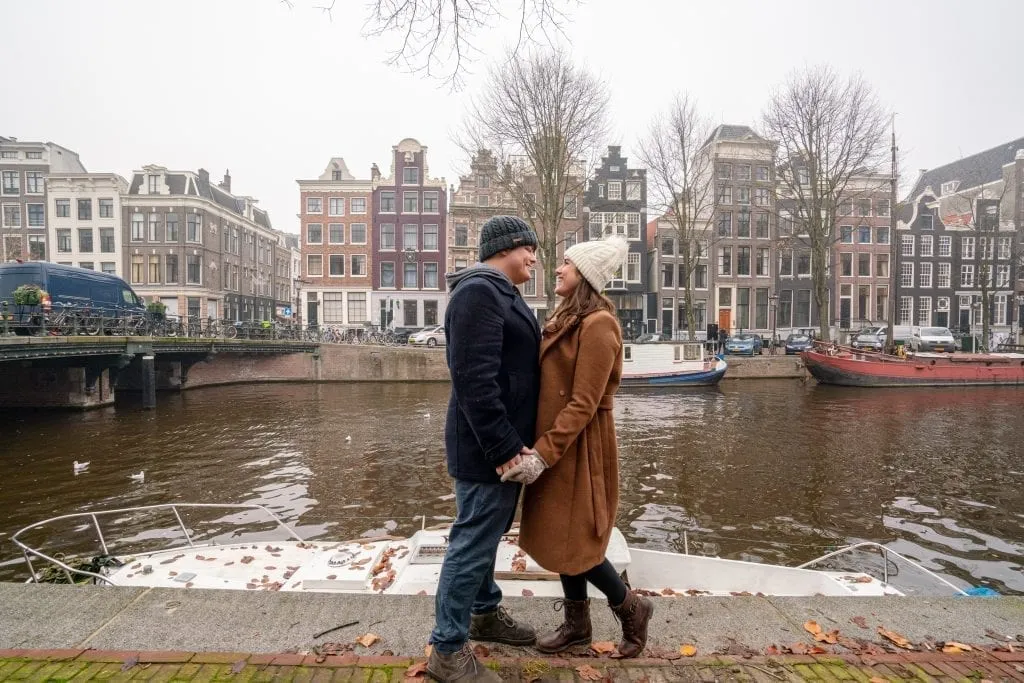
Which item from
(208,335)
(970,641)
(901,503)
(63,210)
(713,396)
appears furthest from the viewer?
(63,210)

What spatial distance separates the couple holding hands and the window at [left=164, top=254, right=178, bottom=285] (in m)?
45.0

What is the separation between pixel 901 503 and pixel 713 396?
13.5 metres

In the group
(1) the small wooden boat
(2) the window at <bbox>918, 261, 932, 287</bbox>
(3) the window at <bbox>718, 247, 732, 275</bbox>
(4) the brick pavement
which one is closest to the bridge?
(4) the brick pavement

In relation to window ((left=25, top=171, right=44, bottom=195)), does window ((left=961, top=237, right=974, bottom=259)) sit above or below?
below

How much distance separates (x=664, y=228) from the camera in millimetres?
37625

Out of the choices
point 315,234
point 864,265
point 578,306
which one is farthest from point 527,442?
point 864,265

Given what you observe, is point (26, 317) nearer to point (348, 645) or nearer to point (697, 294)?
point (348, 645)

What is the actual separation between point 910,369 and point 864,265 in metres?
17.9

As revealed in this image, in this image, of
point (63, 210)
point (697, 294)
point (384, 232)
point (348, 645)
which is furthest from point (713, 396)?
point (63, 210)

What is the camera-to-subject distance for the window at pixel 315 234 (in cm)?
3953

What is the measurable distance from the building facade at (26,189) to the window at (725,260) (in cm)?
4562

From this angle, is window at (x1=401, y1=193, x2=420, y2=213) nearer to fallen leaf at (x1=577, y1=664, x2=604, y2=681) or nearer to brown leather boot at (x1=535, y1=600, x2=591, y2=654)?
brown leather boot at (x1=535, y1=600, x2=591, y2=654)

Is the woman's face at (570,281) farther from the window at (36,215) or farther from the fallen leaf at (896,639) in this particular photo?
the window at (36,215)

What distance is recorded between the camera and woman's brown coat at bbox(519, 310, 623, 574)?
2.49m
